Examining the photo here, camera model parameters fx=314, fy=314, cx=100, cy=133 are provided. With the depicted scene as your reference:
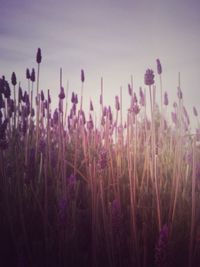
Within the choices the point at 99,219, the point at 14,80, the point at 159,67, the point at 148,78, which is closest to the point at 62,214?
the point at 99,219

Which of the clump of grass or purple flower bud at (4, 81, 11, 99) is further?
purple flower bud at (4, 81, 11, 99)

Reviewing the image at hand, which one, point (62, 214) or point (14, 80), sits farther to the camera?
point (14, 80)

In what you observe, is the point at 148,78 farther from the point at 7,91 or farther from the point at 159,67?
the point at 7,91

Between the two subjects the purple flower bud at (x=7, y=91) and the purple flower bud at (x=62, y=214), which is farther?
the purple flower bud at (x=7, y=91)

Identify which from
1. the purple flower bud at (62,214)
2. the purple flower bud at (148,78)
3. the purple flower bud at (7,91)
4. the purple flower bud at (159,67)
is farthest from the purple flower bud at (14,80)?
the purple flower bud at (62,214)

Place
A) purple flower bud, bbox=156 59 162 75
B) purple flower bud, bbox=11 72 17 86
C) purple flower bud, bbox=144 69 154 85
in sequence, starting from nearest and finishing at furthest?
purple flower bud, bbox=144 69 154 85 < purple flower bud, bbox=156 59 162 75 < purple flower bud, bbox=11 72 17 86

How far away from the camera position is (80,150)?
3107mm

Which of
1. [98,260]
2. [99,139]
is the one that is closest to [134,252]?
[98,260]

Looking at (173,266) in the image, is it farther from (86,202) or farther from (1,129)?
(1,129)

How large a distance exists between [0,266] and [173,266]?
2.62 feet

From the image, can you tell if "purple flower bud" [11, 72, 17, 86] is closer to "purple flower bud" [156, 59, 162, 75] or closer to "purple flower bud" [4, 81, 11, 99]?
"purple flower bud" [4, 81, 11, 99]

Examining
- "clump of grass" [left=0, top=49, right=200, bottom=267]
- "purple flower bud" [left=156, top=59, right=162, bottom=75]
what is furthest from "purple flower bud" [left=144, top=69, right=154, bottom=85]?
"purple flower bud" [left=156, top=59, right=162, bottom=75]

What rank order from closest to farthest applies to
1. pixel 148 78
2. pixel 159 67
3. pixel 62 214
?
pixel 62 214, pixel 148 78, pixel 159 67

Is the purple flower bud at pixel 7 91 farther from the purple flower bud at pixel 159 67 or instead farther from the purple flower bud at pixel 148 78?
the purple flower bud at pixel 148 78
